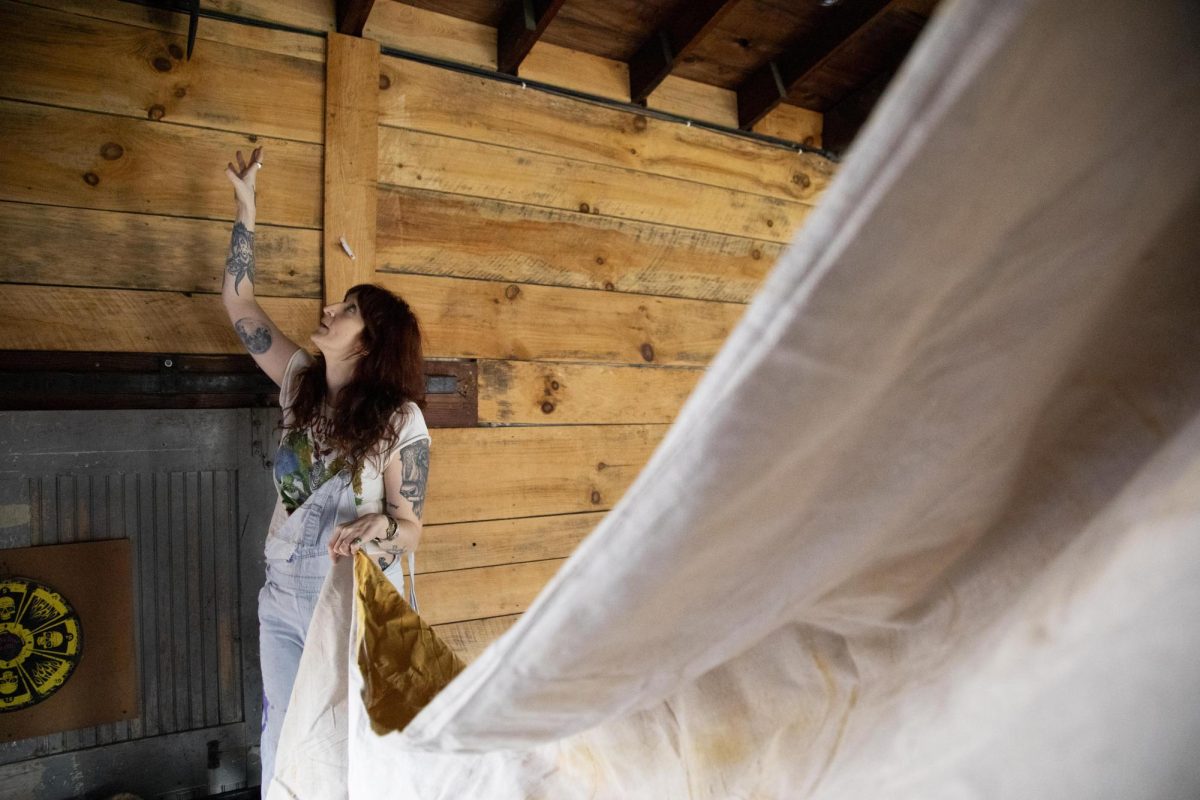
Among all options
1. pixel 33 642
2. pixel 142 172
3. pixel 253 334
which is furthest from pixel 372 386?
pixel 33 642

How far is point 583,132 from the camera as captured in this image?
2.25 metres

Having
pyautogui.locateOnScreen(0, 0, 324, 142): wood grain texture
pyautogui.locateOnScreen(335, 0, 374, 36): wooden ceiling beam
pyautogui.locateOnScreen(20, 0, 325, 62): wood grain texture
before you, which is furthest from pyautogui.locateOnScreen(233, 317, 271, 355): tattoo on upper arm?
pyautogui.locateOnScreen(335, 0, 374, 36): wooden ceiling beam

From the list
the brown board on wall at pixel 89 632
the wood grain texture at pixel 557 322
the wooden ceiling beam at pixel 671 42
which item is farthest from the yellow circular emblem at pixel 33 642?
the wooden ceiling beam at pixel 671 42

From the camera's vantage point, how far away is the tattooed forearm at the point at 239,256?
1.65 meters

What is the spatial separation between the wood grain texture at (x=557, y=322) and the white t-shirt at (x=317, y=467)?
54 cm

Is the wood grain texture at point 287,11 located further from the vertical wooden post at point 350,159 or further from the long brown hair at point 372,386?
the long brown hair at point 372,386

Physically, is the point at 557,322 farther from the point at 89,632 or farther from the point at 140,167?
the point at 89,632

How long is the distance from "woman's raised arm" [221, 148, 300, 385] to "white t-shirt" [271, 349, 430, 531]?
0.60ft

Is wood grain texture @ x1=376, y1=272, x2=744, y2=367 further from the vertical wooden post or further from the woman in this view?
the woman

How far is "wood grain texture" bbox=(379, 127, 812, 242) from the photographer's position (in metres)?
2.00

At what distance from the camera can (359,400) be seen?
152 cm

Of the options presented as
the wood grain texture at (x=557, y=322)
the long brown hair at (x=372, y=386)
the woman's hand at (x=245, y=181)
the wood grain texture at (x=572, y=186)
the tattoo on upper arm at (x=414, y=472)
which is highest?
the wood grain texture at (x=572, y=186)

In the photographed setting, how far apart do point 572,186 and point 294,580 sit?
56.6 inches

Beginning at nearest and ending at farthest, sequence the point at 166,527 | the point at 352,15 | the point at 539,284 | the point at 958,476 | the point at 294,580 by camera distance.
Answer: the point at 958,476, the point at 294,580, the point at 166,527, the point at 352,15, the point at 539,284
